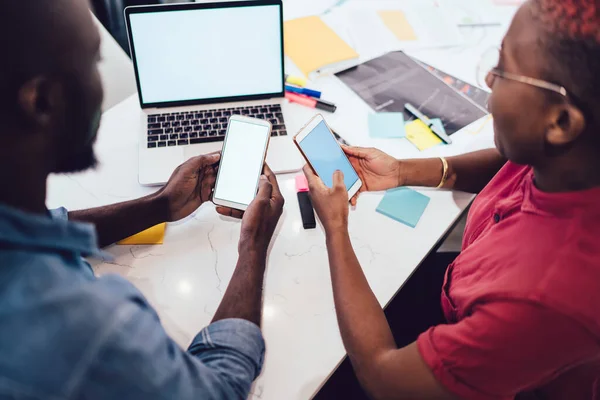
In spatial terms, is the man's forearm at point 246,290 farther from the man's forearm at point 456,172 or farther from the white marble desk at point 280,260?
the man's forearm at point 456,172

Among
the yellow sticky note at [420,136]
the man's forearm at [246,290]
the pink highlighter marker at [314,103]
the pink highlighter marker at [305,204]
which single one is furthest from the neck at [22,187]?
the yellow sticky note at [420,136]

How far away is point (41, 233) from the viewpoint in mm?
555

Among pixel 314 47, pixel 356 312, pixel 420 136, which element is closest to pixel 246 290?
pixel 356 312

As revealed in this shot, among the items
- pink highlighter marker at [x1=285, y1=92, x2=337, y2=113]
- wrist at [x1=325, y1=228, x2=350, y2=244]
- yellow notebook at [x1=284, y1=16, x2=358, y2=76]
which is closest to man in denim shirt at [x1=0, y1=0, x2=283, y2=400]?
wrist at [x1=325, y1=228, x2=350, y2=244]

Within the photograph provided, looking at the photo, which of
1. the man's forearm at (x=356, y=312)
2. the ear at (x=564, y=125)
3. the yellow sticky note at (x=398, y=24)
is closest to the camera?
the ear at (x=564, y=125)

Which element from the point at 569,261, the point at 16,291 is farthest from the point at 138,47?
the point at 569,261

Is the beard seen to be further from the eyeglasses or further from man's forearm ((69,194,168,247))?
the eyeglasses

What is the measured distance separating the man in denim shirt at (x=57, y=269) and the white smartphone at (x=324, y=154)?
1.53 feet

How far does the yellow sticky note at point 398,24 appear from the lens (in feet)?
5.04

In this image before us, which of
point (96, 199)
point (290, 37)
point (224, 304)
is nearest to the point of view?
point (224, 304)

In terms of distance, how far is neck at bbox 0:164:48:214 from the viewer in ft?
1.81

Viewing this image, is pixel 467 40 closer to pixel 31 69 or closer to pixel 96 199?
pixel 96 199

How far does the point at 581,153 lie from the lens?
0.64m

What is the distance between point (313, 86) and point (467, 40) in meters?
0.60
